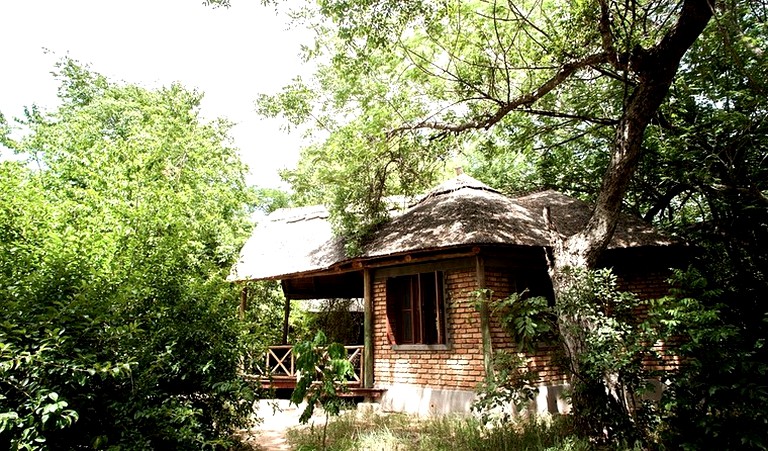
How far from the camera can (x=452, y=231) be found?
862 centimetres

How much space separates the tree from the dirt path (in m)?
3.83

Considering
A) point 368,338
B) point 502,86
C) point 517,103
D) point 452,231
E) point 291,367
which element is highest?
point 502,86

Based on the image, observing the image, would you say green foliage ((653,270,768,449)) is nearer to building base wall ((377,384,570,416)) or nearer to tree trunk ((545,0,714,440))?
tree trunk ((545,0,714,440))

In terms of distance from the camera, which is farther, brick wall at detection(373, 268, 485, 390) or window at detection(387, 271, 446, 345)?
window at detection(387, 271, 446, 345)

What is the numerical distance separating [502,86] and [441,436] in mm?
6915

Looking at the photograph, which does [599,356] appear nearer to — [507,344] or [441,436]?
[441,436]

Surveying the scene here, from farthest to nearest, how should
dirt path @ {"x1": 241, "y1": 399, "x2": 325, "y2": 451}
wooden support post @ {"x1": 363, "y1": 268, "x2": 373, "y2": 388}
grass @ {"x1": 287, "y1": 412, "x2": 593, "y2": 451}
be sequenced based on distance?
wooden support post @ {"x1": 363, "y1": 268, "x2": 373, "y2": 388}, dirt path @ {"x1": 241, "y1": 399, "x2": 325, "y2": 451}, grass @ {"x1": 287, "y1": 412, "x2": 593, "y2": 451}

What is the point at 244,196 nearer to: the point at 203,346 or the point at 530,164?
the point at 530,164

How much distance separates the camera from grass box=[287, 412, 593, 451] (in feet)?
19.2

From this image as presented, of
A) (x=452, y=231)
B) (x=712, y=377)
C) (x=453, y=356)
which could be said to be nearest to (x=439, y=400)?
(x=453, y=356)

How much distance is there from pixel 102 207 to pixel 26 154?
599 inches

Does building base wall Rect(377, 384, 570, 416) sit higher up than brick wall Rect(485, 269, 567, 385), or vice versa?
brick wall Rect(485, 269, 567, 385)

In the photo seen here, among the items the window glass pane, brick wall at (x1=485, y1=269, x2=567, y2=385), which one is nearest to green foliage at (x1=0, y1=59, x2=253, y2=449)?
the window glass pane

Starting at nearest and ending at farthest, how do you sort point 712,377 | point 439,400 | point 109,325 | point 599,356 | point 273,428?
point 109,325 < point 712,377 < point 599,356 < point 273,428 < point 439,400
